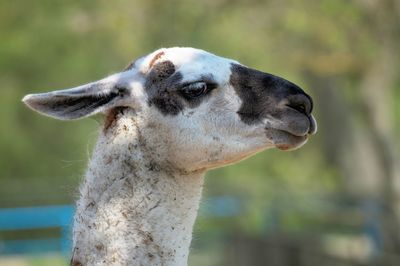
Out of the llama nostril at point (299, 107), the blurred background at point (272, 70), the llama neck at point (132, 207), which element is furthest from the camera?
the blurred background at point (272, 70)

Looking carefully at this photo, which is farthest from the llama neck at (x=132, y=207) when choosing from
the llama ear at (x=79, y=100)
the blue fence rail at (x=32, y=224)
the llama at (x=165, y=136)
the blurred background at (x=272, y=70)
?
the blue fence rail at (x=32, y=224)

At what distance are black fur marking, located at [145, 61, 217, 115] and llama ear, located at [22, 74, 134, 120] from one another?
0.48 ft

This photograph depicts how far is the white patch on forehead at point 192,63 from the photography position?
5293 millimetres

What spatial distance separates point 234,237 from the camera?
68.6ft

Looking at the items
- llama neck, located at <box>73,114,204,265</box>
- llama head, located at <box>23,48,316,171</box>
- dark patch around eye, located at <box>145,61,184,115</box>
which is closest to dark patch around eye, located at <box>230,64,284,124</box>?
llama head, located at <box>23,48,316,171</box>

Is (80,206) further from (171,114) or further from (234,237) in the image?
(234,237)

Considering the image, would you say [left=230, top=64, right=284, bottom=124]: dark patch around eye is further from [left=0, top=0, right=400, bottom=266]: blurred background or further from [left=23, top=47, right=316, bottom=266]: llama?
[left=0, top=0, right=400, bottom=266]: blurred background

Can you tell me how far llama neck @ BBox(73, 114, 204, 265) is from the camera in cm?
507

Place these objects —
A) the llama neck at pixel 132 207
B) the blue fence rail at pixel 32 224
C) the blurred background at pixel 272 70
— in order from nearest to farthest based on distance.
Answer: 1. the llama neck at pixel 132 207
2. the blurred background at pixel 272 70
3. the blue fence rail at pixel 32 224

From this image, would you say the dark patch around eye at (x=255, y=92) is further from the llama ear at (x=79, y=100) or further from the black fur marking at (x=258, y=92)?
the llama ear at (x=79, y=100)

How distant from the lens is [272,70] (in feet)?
86.5

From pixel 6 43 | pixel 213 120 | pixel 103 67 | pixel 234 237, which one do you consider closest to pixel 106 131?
pixel 213 120

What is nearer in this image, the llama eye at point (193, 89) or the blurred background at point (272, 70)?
the llama eye at point (193, 89)

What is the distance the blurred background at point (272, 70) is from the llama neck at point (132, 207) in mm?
9364
